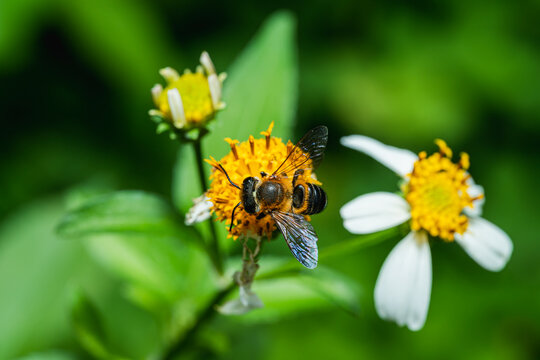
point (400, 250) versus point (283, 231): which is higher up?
point (283, 231)

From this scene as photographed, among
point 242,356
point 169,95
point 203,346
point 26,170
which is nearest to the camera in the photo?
point 169,95

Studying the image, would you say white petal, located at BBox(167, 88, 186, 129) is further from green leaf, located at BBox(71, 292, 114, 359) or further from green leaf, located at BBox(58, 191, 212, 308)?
green leaf, located at BBox(71, 292, 114, 359)

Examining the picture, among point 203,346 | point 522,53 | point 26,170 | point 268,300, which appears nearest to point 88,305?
point 203,346

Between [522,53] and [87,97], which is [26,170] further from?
[522,53]

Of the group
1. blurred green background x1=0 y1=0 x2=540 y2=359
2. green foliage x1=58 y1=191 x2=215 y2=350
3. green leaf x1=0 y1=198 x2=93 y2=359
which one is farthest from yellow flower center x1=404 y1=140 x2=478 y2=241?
green leaf x1=0 y1=198 x2=93 y2=359

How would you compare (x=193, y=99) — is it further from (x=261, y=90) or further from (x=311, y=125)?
(x=311, y=125)

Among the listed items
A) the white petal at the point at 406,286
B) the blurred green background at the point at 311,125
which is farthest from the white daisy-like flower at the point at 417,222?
the blurred green background at the point at 311,125

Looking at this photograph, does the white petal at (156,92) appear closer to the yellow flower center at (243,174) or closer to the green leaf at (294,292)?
the yellow flower center at (243,174)
